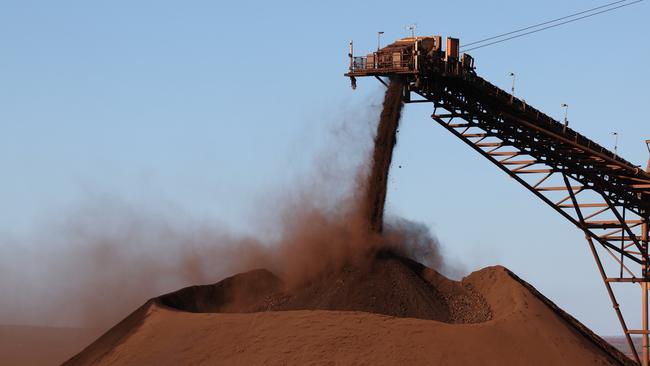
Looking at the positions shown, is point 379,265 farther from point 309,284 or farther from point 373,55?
point 373,55

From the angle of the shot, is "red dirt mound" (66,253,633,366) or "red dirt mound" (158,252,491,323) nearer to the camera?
"red dirt mound" (66,253,633,366)

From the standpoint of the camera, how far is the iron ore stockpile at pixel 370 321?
46.8 meters

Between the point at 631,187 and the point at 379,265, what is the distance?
13749mm

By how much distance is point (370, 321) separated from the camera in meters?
47.6

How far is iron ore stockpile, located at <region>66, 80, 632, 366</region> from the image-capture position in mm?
46844

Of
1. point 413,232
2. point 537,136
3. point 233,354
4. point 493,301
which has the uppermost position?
point 537,136

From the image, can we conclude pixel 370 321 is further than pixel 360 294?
No

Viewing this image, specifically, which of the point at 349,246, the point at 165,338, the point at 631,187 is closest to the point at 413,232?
the point at 349,246

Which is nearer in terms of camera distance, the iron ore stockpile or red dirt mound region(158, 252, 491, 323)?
the iron ore stockpile

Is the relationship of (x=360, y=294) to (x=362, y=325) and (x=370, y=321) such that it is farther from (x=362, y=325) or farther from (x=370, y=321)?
(x=362, y=325)

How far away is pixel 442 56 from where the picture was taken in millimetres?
51688

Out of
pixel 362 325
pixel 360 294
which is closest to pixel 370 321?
pixel 362 325

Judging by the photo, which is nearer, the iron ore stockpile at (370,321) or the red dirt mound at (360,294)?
the iron ore stockpile at (370,321)

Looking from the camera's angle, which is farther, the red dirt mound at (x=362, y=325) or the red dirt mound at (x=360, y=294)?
the red dirt mound at (x=360, y=294)
